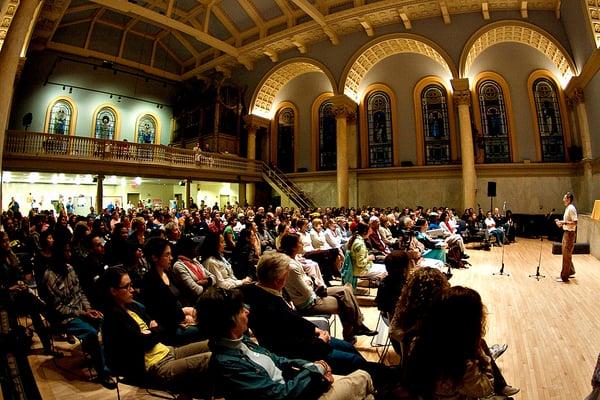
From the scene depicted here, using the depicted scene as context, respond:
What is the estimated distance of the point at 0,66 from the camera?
5.27m

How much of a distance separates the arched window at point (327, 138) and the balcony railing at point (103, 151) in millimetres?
5081

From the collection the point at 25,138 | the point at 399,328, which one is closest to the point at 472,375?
the point at 399,328

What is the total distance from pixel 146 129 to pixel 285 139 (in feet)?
28.0

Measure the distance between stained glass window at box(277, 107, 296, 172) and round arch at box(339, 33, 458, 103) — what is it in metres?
3.83

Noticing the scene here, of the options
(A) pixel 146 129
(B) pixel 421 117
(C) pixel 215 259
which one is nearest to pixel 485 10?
(B) pixel 421 117

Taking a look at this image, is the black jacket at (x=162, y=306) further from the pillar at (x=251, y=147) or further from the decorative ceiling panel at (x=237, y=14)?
the decorative ceiling panel at (x=237, y=14)

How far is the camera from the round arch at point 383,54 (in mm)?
13703

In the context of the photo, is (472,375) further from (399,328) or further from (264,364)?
(264,364)

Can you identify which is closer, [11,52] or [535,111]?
[11,52]

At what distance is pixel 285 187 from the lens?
1589 cm

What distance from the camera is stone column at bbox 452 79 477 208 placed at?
42.3 ft

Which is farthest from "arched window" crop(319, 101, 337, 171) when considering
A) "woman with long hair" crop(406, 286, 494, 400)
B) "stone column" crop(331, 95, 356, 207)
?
"woman with long hair" crop(406, 286, 494, 400)

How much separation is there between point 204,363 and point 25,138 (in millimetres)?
12706

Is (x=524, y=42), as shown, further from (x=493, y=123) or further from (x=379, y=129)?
(x=379, y=129)
